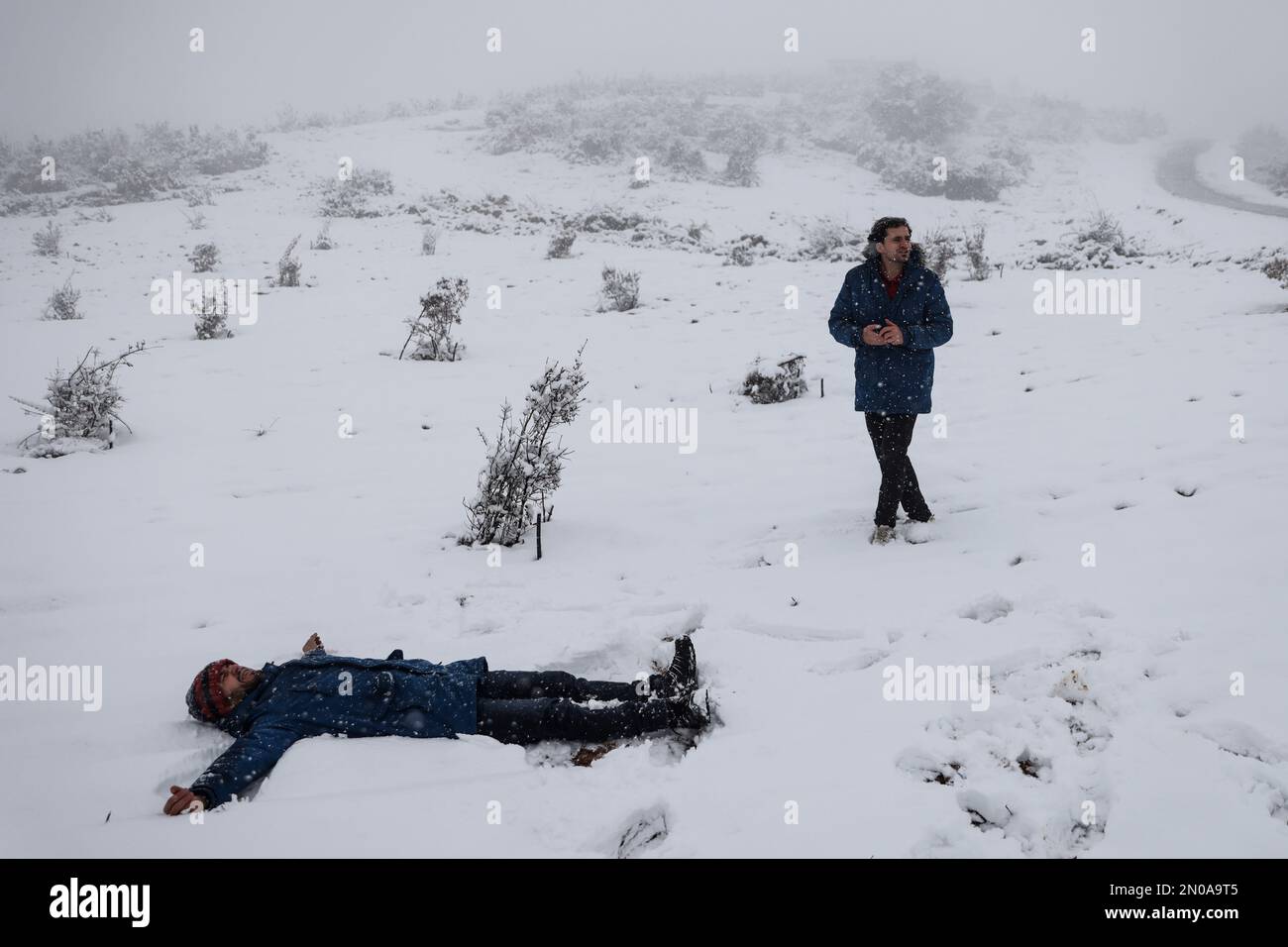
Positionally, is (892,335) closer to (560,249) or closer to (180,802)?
(180,802)

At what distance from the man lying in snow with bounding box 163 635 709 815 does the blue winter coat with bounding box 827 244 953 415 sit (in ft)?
7.29

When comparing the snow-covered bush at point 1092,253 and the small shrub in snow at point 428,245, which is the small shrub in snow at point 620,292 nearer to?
the small shrub in snow at point 428,245

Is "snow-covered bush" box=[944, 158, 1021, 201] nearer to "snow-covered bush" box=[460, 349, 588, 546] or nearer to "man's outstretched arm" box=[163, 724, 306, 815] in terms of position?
"snow-covered bush" box=[460, 349, 588, 546]

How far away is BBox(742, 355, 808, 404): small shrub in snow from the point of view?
7.63m

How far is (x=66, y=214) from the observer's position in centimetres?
1848

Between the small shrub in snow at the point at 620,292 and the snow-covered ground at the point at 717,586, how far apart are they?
1746 mm

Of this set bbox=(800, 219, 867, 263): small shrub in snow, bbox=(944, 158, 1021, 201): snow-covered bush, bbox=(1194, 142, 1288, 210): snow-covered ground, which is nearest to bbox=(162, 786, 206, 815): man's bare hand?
bbox=(800, 219, 867, 263): small shrub in snow

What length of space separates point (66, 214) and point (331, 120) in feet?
62.7

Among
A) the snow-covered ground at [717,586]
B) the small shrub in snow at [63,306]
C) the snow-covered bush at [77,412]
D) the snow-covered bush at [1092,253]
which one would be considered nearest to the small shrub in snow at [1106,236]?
the snow-covered bush at [1092,253]

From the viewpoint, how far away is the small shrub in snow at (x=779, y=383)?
763 cm

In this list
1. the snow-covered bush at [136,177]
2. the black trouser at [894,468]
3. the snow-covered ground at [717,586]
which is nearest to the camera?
the snow-covered ground at [717,586]

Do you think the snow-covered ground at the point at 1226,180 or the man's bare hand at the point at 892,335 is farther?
the snow-covered ground at the point at 1226,180

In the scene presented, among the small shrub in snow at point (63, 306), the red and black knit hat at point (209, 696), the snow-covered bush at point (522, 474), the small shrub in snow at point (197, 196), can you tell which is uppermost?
the small shrub in snow at point (197, 196)
